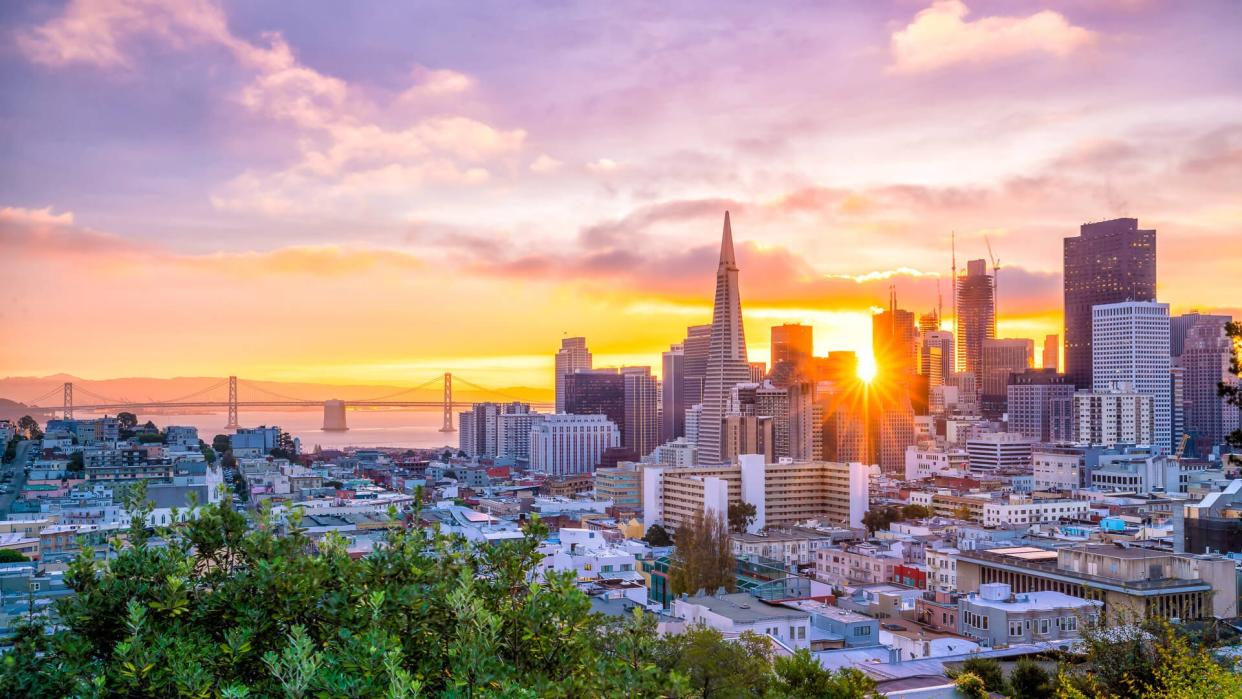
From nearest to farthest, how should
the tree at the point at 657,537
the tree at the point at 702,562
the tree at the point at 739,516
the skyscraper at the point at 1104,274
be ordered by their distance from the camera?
the tree at the point at 702,562 → the tree at the point at 657,537 → the tree at the point at 739,516 → the skyscraper at the point at 1104,274

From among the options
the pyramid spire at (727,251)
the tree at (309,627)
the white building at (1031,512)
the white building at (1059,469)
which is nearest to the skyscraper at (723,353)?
the pyramid spire at (727,251)

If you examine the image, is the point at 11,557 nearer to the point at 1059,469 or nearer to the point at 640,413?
the point at 1059,469

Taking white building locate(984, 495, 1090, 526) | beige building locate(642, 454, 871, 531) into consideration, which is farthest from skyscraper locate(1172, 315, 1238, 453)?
beige building locate(642, 454, 871, 531)

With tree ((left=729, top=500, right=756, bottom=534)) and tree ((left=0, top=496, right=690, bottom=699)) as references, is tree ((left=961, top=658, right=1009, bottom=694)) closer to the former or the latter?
tree ((left=0, top=496, right=690, bottom=699))

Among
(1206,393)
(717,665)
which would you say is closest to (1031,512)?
(717,665)

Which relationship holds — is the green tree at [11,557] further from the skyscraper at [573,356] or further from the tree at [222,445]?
the skyscraper at [573,356]
